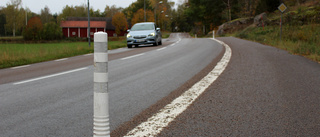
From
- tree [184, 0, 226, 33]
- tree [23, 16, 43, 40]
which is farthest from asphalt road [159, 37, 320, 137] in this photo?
tree [23, 16, 43, 40]

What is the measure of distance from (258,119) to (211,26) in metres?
68.7

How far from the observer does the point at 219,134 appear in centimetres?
292

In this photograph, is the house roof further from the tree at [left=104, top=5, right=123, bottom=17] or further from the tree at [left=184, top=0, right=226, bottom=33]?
the tree at [left=104, top=5, right=123, bottom=17]

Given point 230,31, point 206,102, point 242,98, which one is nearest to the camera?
point 206,102

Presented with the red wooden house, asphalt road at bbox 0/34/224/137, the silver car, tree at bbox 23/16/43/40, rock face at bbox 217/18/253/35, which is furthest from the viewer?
the red wooden house

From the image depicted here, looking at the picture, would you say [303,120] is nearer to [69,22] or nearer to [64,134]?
[64,134]

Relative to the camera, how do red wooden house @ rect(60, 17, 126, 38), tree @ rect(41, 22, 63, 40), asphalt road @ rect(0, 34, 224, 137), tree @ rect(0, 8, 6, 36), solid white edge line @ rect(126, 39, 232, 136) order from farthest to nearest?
tree @ rect(0, 8, 6, 36), red wooden house @ rect(60, 17, 126, 38), tree @ rect(41, 22, 63, 40), asphalt road @ rect(0, 34, 224, 137), solid white edge line @ rect(126, 39, 232, 136)

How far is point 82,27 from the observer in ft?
298

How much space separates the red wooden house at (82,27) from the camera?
91.1 m

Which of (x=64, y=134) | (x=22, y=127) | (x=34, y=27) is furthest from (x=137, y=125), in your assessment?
(x=34, y=27)

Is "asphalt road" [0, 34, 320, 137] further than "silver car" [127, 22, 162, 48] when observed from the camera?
No

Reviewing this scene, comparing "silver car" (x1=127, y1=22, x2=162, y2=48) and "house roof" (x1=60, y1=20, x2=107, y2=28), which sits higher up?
"house roof" (x1=60, y1=20, x2=107, y2=28)

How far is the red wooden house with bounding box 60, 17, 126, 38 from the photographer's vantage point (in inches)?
3585

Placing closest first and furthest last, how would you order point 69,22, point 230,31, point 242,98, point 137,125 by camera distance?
point 137,125
point 242,98
point 230,31
point 69,22
